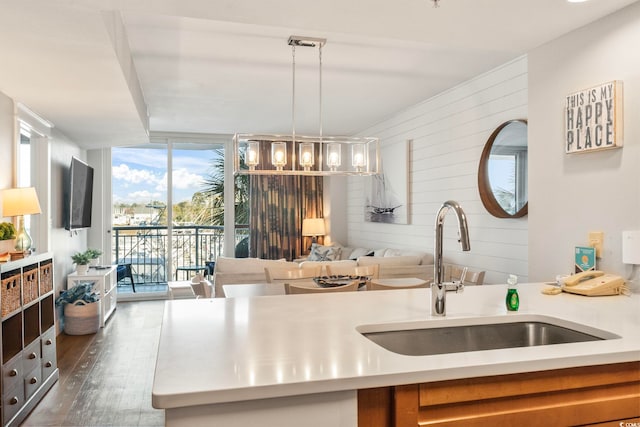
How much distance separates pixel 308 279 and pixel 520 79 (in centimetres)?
232

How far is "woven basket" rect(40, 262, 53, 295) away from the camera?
368 centimetres

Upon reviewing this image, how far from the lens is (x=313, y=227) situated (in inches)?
307

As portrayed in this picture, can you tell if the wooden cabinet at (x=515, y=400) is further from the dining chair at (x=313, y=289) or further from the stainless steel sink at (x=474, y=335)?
the dining chair at (x=313, y=289)

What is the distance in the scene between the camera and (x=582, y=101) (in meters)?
2.57

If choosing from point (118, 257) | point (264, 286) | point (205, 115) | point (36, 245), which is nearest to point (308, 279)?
point (264, 286)

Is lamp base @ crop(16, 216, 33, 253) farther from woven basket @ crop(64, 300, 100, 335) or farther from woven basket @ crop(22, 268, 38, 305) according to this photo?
woven basket @ crop(64, 300, 100, 335)

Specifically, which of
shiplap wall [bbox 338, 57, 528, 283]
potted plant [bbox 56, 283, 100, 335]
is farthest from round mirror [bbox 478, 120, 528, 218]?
potted plant [bbox 56, 283, 100, 335]

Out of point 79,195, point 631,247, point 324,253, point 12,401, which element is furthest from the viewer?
point 324,253

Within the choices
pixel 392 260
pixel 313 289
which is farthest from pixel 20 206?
pixel 392 260

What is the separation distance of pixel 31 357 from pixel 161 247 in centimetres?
480

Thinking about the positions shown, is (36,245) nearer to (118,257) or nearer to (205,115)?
(205,115)

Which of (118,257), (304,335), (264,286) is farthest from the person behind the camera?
(118,257)

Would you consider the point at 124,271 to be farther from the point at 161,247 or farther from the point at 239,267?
the point at 239,267

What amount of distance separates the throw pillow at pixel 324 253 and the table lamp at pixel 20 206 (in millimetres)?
4200
